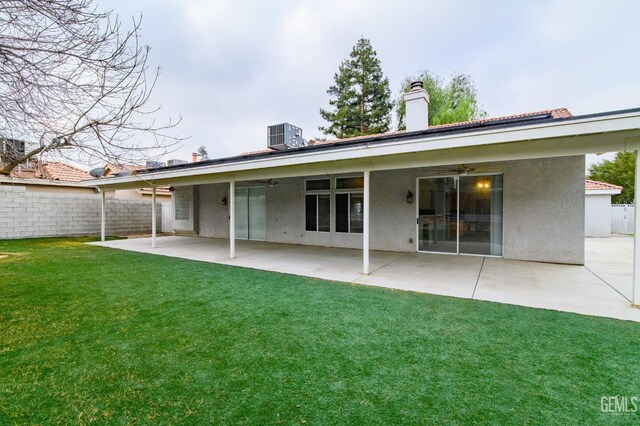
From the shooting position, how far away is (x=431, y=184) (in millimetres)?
8750

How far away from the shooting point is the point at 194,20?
23.1 ft

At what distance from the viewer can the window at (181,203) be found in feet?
46.7

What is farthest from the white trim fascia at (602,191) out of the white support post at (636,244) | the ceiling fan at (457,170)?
the white support post at (636,244)

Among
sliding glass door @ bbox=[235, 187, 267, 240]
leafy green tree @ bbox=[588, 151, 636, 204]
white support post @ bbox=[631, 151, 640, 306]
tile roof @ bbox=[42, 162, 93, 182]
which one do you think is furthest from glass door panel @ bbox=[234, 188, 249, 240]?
leafy green tree @ bbox=[588, 151, 636, 204]

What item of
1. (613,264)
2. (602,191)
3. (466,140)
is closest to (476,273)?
(466,140)

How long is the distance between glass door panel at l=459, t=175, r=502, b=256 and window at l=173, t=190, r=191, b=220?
1168cm

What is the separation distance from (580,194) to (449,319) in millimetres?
5659

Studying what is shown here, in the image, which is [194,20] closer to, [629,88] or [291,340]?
[291,340]

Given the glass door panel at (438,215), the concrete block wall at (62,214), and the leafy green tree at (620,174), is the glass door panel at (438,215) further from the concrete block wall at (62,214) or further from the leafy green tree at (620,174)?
the leafy green tree at (620,174)

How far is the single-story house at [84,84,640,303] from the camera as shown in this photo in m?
4.64

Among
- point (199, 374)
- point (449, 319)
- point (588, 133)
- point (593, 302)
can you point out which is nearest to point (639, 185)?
point (588, 133)

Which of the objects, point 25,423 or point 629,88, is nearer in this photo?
point 25,423

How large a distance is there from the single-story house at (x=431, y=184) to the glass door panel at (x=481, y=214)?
0.08 ft

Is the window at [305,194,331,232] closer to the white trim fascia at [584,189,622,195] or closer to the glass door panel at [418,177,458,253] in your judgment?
the glass door panel at [418,177,458,253]
